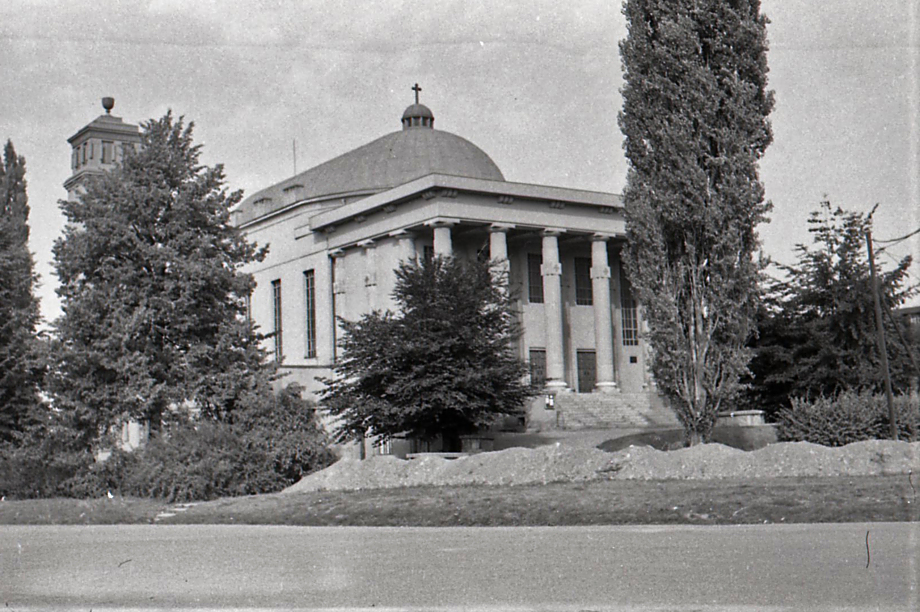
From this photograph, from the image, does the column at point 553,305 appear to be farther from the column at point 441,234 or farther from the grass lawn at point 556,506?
the grass lawn at point 556,506

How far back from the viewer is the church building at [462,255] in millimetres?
44188

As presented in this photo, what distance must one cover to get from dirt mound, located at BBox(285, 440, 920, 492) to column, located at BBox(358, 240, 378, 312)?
23101mm

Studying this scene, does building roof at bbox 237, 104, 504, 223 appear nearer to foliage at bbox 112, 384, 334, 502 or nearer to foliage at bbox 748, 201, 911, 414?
foliage at bbox 748, 201, 911, 414

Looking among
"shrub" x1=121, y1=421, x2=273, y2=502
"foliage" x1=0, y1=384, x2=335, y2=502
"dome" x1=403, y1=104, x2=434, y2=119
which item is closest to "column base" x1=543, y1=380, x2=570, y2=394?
"foliage" x1=0, y1=384, x2=335, y2=502

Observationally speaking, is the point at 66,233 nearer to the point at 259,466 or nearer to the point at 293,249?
the point at 259,466

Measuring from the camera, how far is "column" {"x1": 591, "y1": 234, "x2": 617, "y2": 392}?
46750mm

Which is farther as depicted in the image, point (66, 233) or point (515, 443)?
point (515, 443)

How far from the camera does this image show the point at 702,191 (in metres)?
29.5

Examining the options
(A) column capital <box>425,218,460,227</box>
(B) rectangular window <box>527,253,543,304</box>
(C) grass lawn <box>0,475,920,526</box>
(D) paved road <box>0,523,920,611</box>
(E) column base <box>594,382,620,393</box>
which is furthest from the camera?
(B) rectangular window <box>527,253,543,304</box>

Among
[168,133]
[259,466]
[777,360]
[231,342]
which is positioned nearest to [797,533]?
[259,466]

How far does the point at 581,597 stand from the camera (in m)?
7.73

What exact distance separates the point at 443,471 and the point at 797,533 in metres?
12.8

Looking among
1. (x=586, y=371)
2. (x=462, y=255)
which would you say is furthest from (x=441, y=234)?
(x=586, y=371)

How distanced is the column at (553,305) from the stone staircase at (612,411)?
189cm
